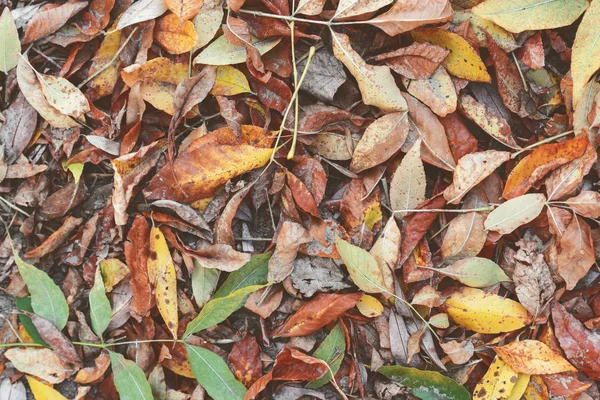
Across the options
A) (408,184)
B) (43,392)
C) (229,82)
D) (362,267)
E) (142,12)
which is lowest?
(43,392)

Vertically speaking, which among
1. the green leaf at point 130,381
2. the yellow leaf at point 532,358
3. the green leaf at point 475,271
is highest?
the green leaf at point 475,271

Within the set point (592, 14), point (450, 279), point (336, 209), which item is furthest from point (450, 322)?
point (592, 14)

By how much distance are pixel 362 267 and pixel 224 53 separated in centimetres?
59

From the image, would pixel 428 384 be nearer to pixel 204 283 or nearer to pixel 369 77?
pixel 204 283

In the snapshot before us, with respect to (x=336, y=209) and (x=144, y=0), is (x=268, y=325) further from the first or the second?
(x=144, y=0)

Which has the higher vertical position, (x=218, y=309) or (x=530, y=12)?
(x=530, y=12)

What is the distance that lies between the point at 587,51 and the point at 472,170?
38 centimetres

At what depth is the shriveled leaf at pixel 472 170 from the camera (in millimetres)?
1271

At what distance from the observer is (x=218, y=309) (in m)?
1.26

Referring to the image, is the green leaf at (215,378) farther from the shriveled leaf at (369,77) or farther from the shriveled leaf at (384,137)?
the shriveled leaf at (369,77)

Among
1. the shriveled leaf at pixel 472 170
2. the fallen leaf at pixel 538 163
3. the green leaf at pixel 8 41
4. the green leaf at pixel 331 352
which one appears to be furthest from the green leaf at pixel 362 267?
the green leaf at pixel 8 41

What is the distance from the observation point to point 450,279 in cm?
134

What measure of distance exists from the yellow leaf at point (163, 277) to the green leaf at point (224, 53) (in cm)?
42

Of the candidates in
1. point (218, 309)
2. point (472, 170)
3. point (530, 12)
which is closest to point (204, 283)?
point (218, 309)
